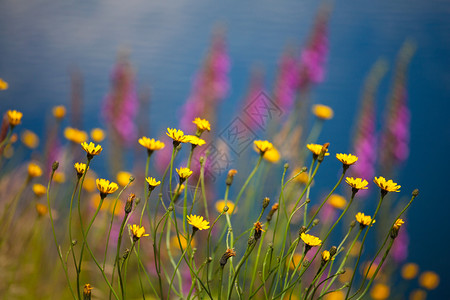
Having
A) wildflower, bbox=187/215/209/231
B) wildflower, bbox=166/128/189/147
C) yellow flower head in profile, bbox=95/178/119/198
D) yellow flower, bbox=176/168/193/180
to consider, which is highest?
wildflower, bbox=166/128/189/147

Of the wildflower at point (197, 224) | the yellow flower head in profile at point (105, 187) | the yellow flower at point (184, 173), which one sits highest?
the yellow flower at point (184, 173)

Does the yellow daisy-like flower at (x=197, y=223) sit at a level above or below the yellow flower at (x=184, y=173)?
below

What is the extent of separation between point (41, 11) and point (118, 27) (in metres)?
0.32

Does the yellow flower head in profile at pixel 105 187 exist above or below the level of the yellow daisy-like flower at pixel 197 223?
above

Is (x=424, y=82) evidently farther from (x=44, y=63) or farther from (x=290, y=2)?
(x=44, y=63)

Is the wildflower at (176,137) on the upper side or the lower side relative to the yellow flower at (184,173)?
upper

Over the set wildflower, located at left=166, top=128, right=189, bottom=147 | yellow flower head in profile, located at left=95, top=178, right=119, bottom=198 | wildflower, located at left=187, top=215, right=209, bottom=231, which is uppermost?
wildflower, located at left=166, top=128, right=189, bottom=147

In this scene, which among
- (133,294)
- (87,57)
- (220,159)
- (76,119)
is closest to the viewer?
(220,159)

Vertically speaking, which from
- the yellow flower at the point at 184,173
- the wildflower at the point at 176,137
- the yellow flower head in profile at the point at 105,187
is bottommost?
the yellow flower head in profile at the point at 105,187

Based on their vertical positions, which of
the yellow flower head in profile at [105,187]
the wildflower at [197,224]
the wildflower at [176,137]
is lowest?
the wildflower at [197,224]

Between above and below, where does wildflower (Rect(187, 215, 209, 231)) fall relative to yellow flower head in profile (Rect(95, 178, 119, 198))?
below

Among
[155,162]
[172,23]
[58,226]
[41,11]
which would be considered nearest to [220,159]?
[155,162]

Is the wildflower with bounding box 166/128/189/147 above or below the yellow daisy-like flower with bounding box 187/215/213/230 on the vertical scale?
above

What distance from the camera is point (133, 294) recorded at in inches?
48.1
